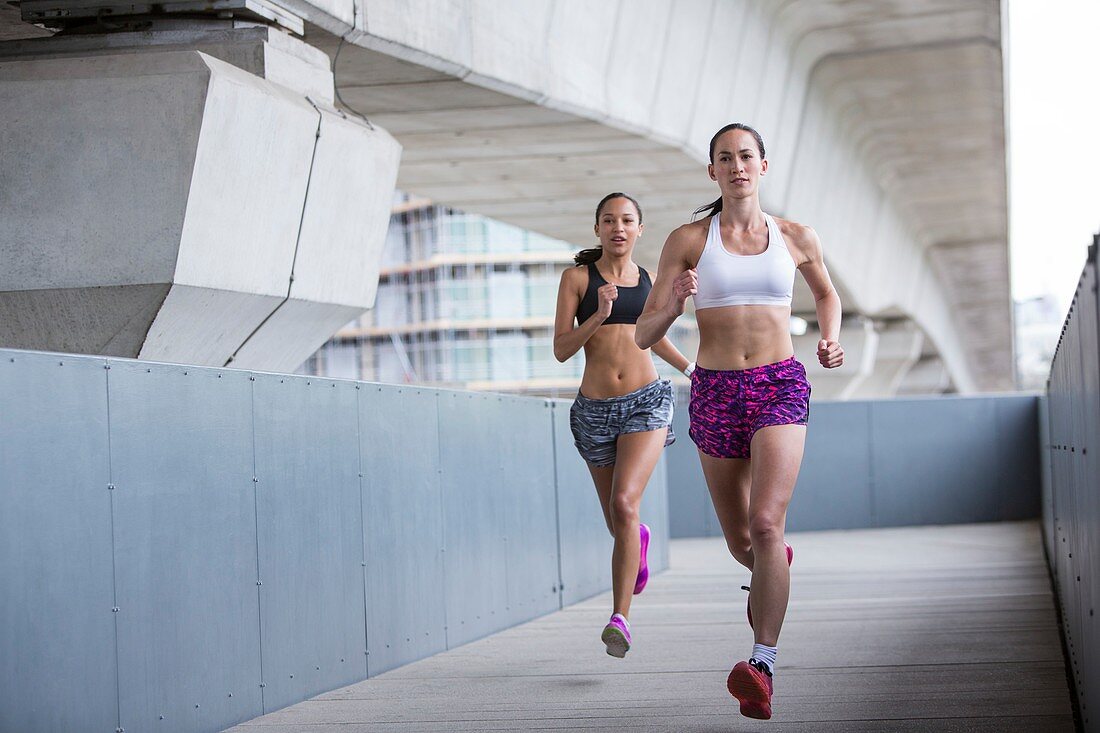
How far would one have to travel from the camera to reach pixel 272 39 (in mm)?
8852

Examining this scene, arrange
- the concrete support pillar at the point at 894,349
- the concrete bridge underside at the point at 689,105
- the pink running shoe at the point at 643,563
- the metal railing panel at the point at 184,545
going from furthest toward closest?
the concrete support pillar at the point at 894,349, the concrete bridge underside at the point at 689,105, the pink running shoe at the point at 643,563, the metal railing panel at the point at 184,545

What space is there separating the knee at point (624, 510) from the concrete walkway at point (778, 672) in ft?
2.45

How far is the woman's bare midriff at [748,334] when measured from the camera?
5961mm

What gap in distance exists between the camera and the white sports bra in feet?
19.6

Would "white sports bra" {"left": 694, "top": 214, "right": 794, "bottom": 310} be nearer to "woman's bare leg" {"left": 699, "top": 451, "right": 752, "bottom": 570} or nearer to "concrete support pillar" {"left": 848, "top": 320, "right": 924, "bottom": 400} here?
"woman's bare leg" {"left": 699, "top": 451, "right": 752, "bottom": 570}

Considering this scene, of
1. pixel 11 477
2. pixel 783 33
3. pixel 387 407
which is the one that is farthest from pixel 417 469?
pixel 783 33

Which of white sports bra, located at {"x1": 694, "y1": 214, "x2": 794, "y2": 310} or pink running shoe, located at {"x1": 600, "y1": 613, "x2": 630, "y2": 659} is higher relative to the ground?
white sports bra, located at {"x1": 694, "y1": 214, "x2": 794, "y2": 310}

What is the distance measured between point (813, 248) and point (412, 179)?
39.1ft

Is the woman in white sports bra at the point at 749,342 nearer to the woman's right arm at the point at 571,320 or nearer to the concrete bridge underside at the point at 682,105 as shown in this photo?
the woman's right arm at the point at 571,320

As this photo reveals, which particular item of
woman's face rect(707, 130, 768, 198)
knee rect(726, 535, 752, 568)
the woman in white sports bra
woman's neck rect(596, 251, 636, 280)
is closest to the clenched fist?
the woman in white sports bra

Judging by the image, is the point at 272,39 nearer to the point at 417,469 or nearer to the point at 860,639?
the point at 417,469

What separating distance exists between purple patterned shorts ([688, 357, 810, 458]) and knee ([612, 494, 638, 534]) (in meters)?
1.28

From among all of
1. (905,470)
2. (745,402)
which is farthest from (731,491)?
(905,470)

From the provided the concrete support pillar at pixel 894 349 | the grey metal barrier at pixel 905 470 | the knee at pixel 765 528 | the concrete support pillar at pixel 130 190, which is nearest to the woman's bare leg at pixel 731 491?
the knee at pixel 765 528
